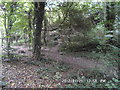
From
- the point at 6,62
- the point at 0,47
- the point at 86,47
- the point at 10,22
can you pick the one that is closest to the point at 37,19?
the point at 10,22

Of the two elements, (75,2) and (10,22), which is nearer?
(10,22)

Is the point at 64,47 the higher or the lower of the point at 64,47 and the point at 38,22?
the lower

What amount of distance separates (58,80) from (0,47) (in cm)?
323

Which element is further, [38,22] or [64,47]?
[64,47]

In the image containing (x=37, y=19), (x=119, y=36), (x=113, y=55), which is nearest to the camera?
(x=119, y=36)

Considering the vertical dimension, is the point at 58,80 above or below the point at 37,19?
below

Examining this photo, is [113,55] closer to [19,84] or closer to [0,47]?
[19,84]

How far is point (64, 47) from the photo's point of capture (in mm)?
8516

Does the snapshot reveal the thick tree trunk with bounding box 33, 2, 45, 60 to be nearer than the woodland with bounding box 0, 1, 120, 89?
No

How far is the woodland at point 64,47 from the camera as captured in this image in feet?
8.63

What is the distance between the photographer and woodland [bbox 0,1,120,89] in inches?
104

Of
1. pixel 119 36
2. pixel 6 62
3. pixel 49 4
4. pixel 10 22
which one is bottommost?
pixel 6 62

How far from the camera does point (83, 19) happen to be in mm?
7051

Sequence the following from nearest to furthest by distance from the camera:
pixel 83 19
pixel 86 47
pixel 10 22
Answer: pixel 10 22
pixel 83 19
pixel 86 47
